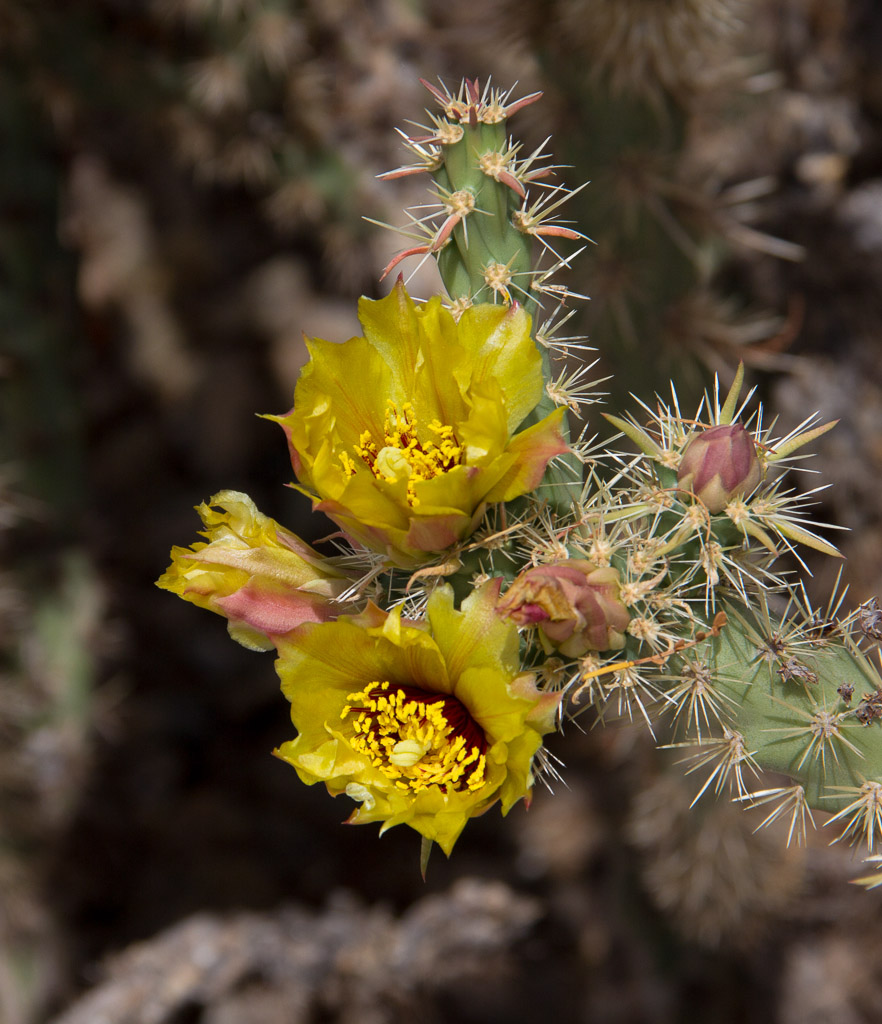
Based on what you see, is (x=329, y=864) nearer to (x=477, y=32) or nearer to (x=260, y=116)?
(x=260, y=116)

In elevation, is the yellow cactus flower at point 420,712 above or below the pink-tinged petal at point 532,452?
below

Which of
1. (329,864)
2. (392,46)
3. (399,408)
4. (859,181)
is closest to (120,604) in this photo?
(329,864)

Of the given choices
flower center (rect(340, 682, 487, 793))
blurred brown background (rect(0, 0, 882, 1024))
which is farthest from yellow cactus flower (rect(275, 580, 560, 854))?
blurred brown background (rect(0, 0, 882, 1024))

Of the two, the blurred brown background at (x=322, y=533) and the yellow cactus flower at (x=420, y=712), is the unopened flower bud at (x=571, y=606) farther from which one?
the blurred brown background at (x=322, y=533)

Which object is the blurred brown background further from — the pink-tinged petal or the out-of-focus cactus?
the pink-tinged petal

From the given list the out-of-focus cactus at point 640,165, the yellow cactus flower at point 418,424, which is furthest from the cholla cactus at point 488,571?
the out-of-focus cactus at point 640,165
